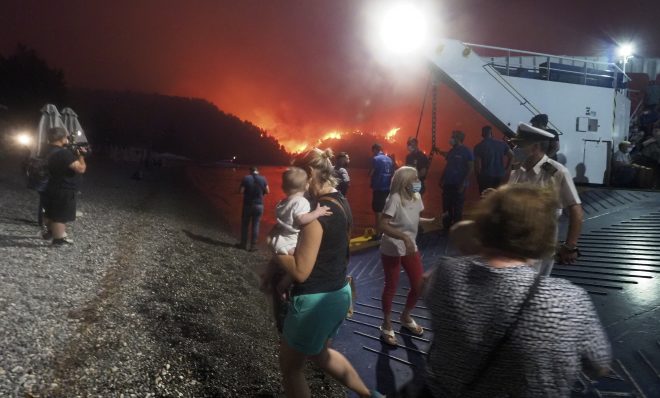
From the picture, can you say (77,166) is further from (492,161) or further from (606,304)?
(606,304)

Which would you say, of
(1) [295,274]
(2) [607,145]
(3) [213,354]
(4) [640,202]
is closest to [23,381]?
(3) [213,354]

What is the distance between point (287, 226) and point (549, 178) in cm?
218

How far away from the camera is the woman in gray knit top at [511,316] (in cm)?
147

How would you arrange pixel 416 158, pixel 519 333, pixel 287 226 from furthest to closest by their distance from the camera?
pixel 416 158
pixel 287 226
pixel 519 333

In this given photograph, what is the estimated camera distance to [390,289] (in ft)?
14.0

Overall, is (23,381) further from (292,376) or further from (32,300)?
(292,376)

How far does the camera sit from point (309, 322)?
2.55 m

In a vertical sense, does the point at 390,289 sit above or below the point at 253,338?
above

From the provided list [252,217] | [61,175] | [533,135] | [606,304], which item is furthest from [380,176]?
[61,175]

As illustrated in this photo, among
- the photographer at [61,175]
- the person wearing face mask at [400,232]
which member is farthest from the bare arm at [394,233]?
the photographer at [61,175]

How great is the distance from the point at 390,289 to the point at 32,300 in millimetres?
4408

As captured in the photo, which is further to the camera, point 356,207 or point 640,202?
point 356,207

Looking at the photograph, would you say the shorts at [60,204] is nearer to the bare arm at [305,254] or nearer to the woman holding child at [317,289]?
the woman holding child at [317,289]

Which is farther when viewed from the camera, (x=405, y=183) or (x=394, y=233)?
(x=405, y=183)
